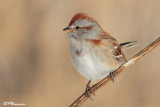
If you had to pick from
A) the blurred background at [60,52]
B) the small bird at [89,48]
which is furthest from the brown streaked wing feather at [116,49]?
the blurred background at [60,52]

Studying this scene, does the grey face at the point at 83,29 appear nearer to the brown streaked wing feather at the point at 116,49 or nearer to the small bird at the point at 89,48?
the small bird at the point at 89,48

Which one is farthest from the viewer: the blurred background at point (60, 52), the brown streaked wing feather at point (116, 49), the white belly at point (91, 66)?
the blurred background at point (60, 52)

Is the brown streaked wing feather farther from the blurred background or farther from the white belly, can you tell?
the blurred background

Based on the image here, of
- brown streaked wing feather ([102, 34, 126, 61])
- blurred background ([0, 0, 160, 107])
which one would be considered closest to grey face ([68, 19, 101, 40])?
brown streaked wing feather ([102, 34, 126, 61])

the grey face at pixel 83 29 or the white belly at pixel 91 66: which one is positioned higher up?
the grey face at pixel 83 29

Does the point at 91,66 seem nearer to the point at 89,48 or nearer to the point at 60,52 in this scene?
the point at 89,48

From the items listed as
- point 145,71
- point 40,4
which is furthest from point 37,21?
point 145,71
